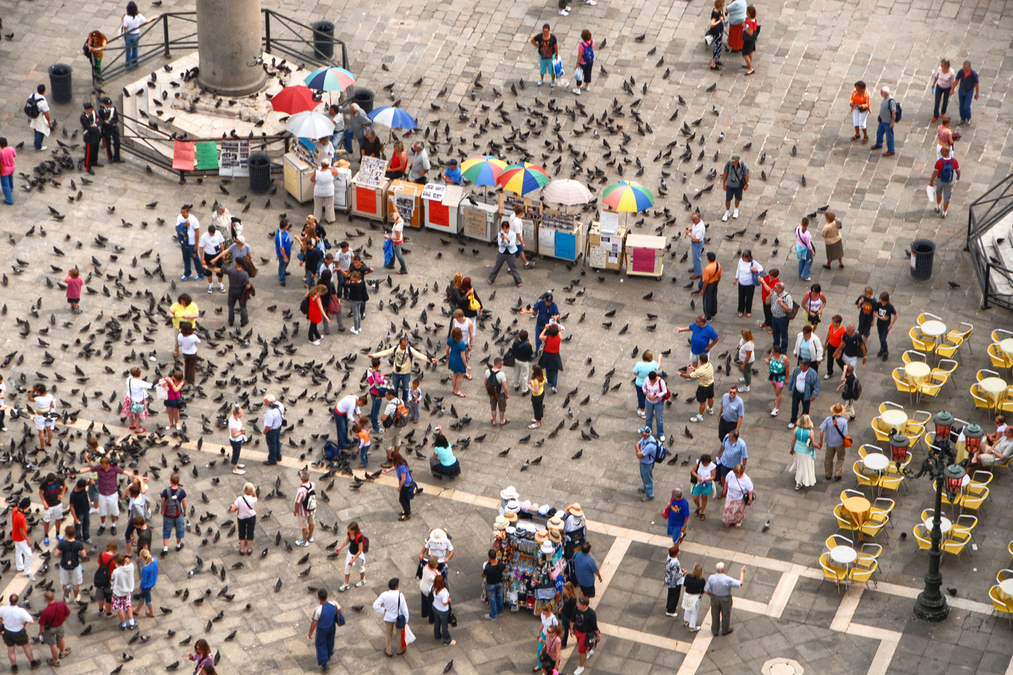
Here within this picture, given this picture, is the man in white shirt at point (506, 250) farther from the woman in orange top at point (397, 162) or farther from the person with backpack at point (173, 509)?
the person with backpack at point (173, 509)

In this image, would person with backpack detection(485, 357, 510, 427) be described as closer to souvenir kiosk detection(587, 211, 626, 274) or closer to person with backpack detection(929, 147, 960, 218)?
souvenir kiosk detection(587, 211, 626, 274)

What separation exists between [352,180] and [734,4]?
423 inches

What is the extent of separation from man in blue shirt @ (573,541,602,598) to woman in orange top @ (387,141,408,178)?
12885mm

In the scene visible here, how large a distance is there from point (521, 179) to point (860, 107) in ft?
28.1

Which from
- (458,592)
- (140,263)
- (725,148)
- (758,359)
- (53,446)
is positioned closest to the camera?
(458,592)

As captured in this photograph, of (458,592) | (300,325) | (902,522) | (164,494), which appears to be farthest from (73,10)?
(902,522)

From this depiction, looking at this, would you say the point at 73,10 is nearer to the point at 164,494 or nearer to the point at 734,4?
the point at 734,4

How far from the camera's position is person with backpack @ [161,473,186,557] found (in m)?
29.3

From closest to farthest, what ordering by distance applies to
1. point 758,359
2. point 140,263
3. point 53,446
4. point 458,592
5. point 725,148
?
point 458,592, point 53,446, point 758,359, point 140,263, point 725,148

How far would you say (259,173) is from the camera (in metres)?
39.0

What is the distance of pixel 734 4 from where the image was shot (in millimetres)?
42562

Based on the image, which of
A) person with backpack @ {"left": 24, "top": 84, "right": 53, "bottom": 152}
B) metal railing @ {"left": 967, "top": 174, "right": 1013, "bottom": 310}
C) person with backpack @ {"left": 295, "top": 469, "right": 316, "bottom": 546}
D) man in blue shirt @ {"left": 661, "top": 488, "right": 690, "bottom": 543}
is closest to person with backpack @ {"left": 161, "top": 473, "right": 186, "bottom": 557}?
person with backpack @ {"left": 295, "top": 469, "right": 316, "bottom": 546}

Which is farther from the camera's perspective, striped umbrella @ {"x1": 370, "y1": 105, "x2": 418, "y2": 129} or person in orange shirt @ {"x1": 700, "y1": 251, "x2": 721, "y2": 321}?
striped umbrella @ {"x1": 370, "y1": 105, "x2": 418, "y2": 129}

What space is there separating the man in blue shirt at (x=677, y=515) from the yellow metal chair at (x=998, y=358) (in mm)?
7499
